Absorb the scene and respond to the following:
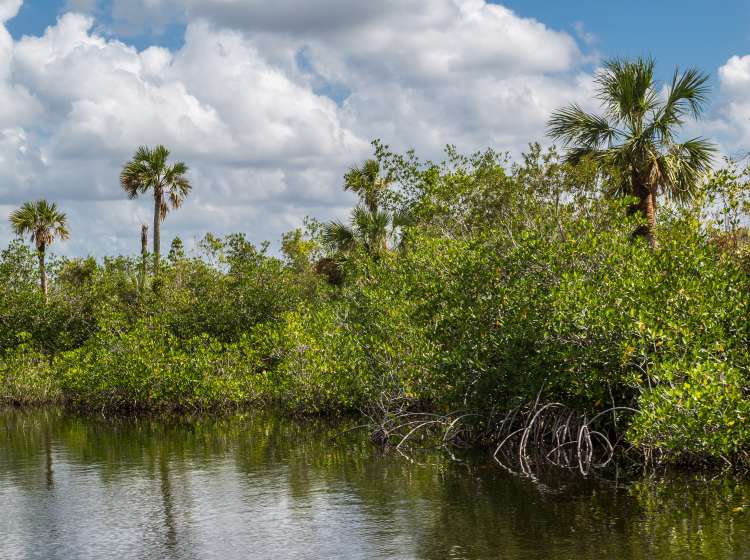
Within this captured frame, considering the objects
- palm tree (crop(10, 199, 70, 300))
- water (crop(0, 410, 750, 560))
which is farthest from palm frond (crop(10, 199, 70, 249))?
water (crop(0, 410, 750, 560))

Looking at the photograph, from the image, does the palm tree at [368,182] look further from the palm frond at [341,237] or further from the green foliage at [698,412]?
the green foliage at [698,412]

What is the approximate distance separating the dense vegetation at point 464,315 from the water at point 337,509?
1495 mm

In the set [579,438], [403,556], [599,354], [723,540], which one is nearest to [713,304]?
[599,354]

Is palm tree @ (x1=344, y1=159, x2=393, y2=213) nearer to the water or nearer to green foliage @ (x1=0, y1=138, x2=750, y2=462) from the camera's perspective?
green foliage @ (x1=0, y1=138, x2=750, y2=462)

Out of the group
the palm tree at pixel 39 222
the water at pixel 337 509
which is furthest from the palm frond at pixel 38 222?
the water at pixel 337 509

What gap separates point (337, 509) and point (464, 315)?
554 cm

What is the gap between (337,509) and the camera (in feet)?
43.1

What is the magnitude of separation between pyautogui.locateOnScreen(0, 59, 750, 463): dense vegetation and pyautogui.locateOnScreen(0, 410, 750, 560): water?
149 cm

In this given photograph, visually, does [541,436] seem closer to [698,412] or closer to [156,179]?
[698,412]

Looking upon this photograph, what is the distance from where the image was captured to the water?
10.8 metres

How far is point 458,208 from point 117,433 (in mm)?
12107

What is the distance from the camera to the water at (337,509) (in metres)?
10.8

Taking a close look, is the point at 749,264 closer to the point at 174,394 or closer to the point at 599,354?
the point at 599,354

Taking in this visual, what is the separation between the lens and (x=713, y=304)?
14.2 m
